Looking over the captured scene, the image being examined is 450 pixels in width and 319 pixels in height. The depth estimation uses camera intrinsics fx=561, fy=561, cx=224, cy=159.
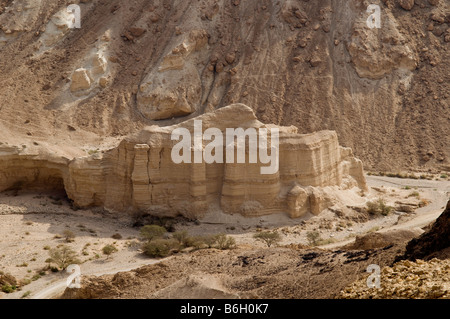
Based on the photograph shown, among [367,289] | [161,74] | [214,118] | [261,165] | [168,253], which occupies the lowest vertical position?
[168,253]

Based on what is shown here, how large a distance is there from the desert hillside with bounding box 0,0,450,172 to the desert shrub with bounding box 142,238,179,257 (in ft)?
63.5

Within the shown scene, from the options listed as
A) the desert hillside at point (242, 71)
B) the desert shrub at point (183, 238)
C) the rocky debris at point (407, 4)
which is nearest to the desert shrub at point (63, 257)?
the desert shrub at point (183, 238)

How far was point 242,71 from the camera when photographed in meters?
46.6

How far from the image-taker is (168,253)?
22422 mm

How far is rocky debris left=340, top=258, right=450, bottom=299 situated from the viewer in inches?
431

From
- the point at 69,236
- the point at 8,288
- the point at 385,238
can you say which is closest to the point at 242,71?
the point at 69,236

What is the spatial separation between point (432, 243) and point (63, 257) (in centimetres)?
1354

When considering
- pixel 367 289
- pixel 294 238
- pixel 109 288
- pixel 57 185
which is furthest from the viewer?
pixel 57 185

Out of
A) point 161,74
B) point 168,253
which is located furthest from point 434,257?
point 161,74

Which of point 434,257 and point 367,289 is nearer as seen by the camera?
point 367,289

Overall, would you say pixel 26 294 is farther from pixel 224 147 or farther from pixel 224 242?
pixel 224 147

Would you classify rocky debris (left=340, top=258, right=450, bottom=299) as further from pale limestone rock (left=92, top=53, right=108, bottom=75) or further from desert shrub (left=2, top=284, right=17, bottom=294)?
pale limestone rock (left=92, top=53, right=108, bottom=75)
